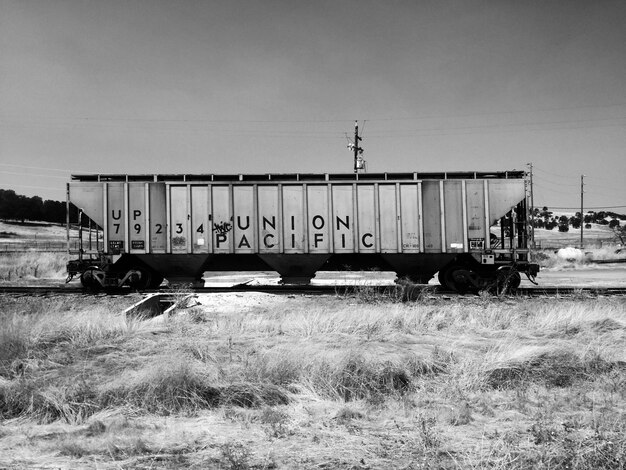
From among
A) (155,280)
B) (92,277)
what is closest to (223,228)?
(155,280)

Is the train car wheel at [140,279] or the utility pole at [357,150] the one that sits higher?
the utility pole at [357,150]

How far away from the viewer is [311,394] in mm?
5137

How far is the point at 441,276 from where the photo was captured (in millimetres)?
13859

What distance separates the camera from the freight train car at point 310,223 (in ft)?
44.3

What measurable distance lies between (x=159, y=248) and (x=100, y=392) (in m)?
9.04

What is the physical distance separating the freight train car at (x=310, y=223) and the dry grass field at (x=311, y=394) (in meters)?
4.99

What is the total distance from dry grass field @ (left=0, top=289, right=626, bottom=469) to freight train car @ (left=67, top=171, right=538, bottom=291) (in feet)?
16.4

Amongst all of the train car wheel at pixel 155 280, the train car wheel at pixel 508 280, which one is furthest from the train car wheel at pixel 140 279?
the train car wheel at pixel 508 280

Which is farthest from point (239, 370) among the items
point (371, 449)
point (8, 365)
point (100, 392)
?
point (8, 365)

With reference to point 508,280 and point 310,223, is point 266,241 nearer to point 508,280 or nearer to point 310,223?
point 310,223

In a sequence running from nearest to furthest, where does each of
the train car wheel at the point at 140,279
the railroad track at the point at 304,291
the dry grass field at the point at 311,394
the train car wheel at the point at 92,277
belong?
the dry grass field at the point at 311,394 < the railroad track at the point at 304,291 < the train car wheel at the point at 92,277 < the train car wheel at the point at 140,279

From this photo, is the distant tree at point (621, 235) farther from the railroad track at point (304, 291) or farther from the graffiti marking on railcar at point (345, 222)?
the graffiti marking on railcar at point (345, 222)

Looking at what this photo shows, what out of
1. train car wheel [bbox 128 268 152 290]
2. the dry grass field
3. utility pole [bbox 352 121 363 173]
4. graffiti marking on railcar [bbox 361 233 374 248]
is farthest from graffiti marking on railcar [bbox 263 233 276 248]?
utility pole [bbox 352 121 363 173]

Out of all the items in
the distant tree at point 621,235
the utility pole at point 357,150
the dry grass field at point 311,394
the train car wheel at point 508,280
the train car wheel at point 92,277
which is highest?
the utility pole at point 357,150
